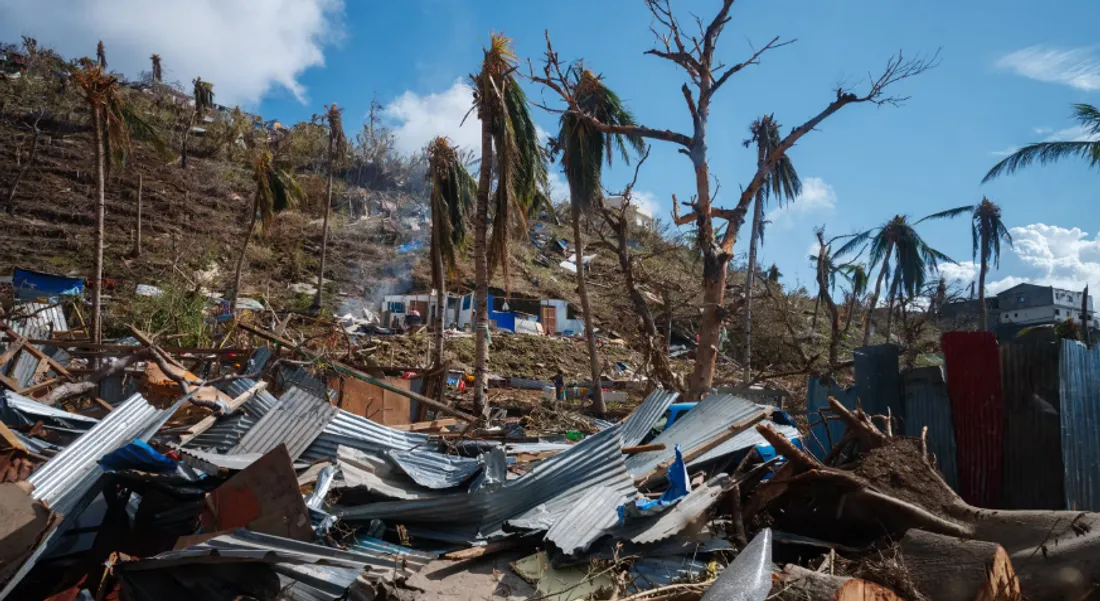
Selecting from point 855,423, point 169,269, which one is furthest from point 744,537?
point 169,269

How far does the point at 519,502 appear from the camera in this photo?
18.0ft

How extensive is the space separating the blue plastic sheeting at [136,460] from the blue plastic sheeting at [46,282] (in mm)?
20731

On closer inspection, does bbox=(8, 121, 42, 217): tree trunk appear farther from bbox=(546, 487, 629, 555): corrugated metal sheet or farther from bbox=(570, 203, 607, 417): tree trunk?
bbox=(546, 487, 629, 555): corrugated metal sheet

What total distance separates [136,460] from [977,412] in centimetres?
683

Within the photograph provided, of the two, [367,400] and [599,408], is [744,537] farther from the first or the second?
[599,408]

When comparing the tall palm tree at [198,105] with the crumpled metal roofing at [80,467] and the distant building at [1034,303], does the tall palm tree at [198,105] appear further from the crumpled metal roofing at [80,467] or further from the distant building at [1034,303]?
the distant building at [1034,303]

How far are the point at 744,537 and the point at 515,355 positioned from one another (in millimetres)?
19658

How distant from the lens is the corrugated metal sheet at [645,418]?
692 centimetres


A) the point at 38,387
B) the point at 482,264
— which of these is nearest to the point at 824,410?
the point at 482,264

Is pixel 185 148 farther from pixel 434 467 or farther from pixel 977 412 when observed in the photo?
pixel 977 412

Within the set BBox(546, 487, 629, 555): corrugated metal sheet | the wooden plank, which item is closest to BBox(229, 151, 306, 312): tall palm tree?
the wooden plank

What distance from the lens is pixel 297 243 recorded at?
110 ft

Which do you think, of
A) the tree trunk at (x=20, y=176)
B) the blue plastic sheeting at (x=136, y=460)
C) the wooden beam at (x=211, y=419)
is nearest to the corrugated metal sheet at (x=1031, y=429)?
the blue plastic sheeting at (x=136, y=460)

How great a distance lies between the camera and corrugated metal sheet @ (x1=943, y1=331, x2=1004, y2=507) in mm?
5910
